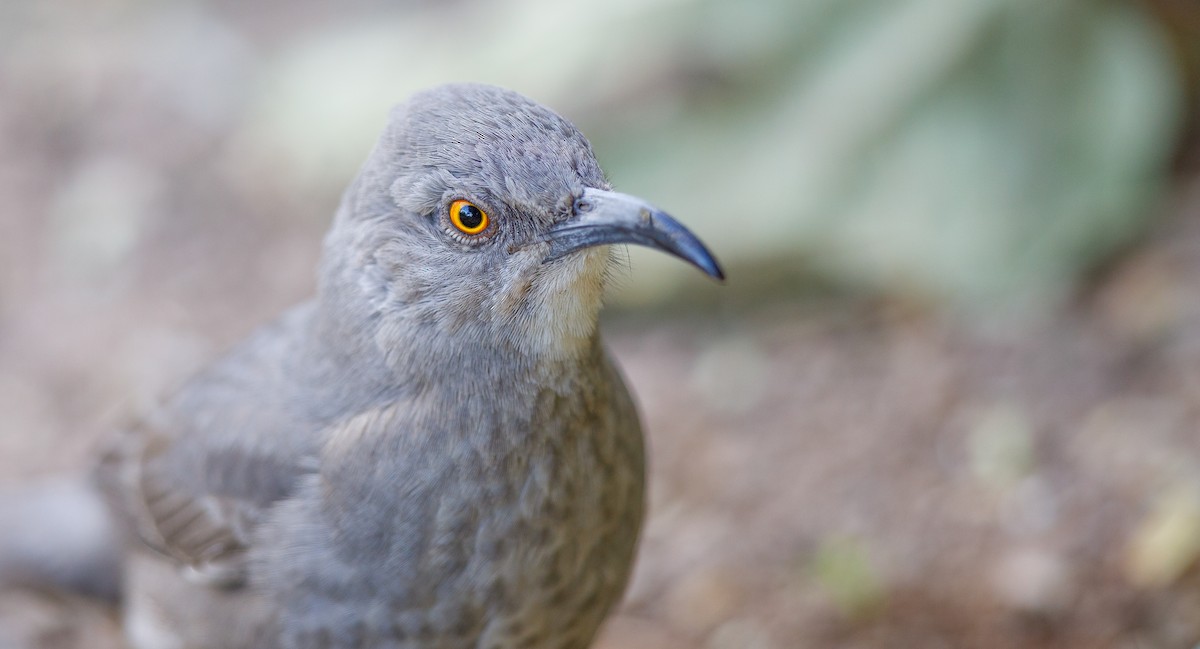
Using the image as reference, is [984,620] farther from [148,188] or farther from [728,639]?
[148,188]

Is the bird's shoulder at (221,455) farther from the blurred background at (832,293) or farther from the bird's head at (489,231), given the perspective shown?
the blurred background at (832,293)

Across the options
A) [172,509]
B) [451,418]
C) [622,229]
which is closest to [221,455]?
[172,509]

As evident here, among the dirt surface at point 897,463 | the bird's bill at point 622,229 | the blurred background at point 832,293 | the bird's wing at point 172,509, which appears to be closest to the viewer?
the bird's bill at point 622,229

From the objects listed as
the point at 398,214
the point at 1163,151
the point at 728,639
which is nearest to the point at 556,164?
the point at 398,214

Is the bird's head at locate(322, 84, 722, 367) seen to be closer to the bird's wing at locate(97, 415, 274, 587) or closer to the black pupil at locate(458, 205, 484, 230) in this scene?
the black pupil at locate(458, 205, 484, 230)

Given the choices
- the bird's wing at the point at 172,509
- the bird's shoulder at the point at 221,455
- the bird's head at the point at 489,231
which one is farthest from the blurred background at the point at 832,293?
the bird's head at the point at 489,231

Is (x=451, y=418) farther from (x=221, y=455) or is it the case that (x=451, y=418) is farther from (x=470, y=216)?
(x=221, y=455)
